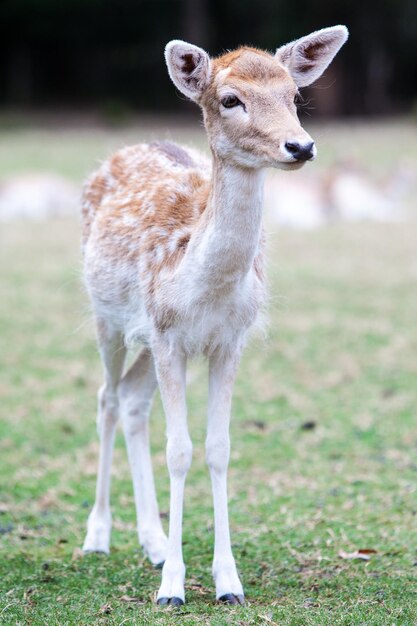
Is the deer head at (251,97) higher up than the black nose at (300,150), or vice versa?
the deer head at (251,97)

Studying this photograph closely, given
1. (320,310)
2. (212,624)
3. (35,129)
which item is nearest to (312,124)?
(35,129)

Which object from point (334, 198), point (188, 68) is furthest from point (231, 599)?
point (334, 198)

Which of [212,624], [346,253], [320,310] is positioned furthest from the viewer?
[346,253]

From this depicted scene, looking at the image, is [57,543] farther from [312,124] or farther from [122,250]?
[312,124]

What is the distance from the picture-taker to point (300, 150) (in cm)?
364

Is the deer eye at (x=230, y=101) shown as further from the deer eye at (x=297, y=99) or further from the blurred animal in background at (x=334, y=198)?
the blurred animal in background at (x=334, y=198)

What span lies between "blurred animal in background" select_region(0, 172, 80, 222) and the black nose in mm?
12962

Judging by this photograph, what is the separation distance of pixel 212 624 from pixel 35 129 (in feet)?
83.9

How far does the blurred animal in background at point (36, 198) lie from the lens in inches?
647

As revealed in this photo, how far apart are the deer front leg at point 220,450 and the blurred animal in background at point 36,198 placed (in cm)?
1232

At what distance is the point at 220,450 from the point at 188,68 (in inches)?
58.5

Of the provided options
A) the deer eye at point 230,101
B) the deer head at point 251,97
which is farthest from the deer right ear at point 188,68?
the deer eye at point 230,101

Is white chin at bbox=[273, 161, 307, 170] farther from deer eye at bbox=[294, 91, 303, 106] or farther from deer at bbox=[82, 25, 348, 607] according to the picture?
deer eye at bbox=[294, 91, 303, 106]

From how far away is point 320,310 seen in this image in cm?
991
